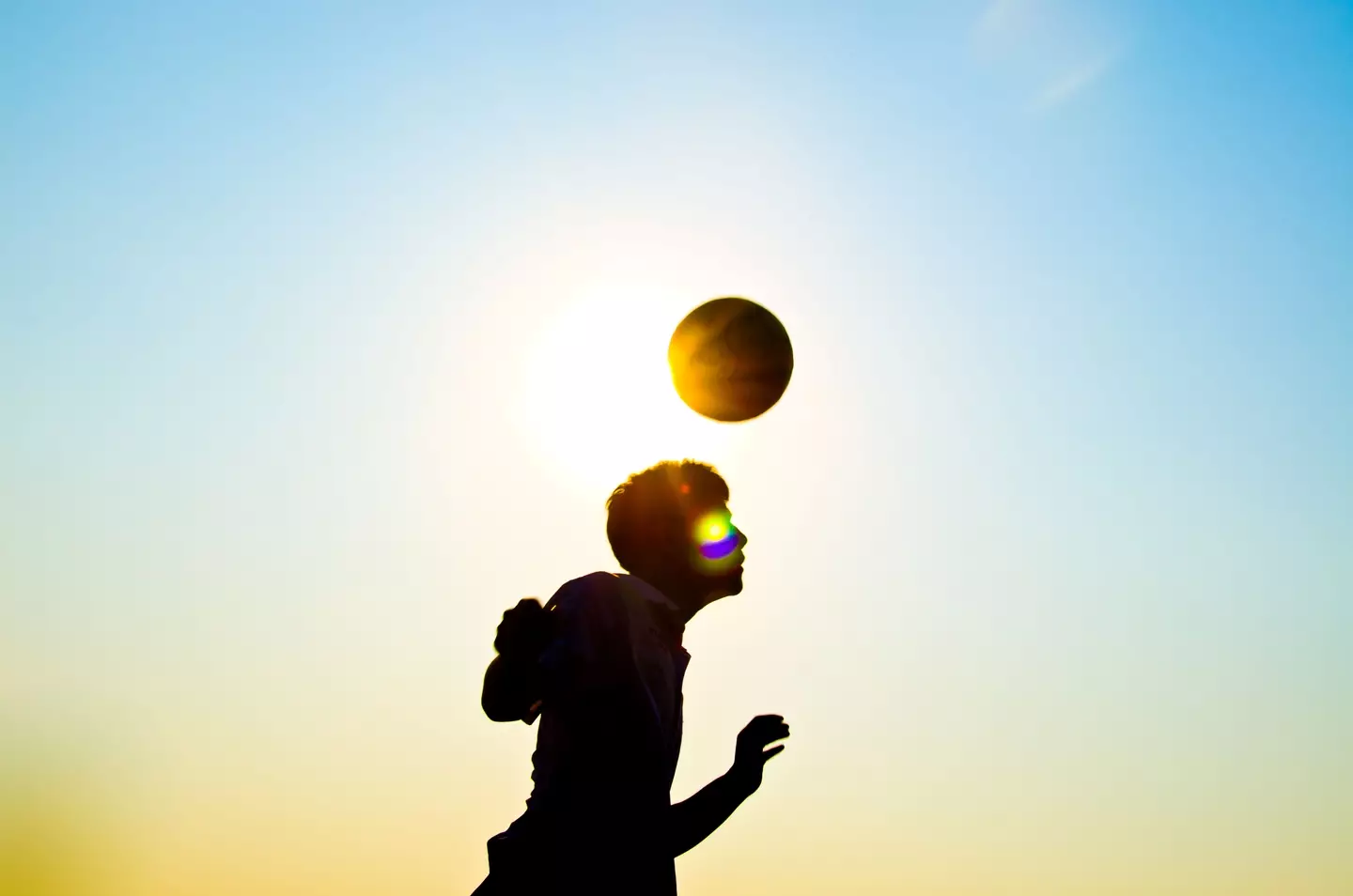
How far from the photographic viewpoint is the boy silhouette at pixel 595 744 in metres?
4.56

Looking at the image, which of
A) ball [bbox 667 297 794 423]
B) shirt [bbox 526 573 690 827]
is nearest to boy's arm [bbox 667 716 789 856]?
shirt [bbox 526 573 690 827]

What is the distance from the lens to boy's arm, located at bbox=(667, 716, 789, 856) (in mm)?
4938

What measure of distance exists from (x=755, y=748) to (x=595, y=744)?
3.30 ft

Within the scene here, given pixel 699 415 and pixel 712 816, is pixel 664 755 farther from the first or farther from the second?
pixel 699 415

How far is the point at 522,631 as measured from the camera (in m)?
4.61

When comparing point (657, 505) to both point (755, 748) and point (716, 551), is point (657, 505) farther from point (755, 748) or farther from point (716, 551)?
point (755, 748)

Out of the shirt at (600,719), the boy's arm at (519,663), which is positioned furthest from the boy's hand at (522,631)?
the shirt at (600,719)

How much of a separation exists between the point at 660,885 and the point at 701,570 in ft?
4.77

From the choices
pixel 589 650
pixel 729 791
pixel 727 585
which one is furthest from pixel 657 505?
pixel 729 791

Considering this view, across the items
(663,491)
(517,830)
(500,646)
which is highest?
(663,491)

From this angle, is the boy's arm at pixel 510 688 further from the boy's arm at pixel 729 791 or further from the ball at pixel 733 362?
the ball at pixel 733 362

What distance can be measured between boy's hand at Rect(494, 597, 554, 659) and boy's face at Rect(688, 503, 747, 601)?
101cm

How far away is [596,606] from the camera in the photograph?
15.7 ft

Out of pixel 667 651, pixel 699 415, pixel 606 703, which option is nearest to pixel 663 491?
pixel 667 651
